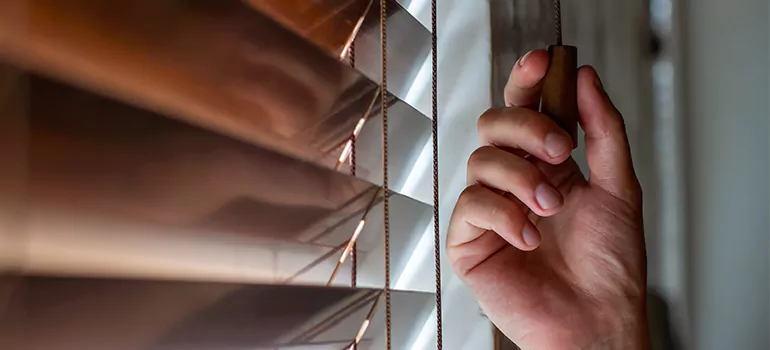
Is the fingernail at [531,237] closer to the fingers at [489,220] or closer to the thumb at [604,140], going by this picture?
the fingers at [489,220]

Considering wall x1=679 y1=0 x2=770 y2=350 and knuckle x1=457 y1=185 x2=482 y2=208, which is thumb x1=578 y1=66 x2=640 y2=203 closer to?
knuckle x1=457 y1=185 x2=482 y2=208

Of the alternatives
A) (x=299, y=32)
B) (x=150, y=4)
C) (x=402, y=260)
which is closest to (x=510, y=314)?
(x=402, y=260)

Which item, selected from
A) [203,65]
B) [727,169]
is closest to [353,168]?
[203,65]

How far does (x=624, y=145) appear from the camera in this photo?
2.27ft

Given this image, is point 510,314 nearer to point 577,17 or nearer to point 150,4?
point 577,17

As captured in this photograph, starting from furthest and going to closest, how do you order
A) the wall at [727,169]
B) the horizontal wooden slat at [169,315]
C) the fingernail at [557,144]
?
the wall at [727,169] → the fingernail at [557,144] → the horizontal wooden slat at [169,315]

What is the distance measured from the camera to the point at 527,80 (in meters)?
0.61

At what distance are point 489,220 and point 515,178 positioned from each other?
0.16 feet

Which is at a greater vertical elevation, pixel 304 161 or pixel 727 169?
pixel 727 169

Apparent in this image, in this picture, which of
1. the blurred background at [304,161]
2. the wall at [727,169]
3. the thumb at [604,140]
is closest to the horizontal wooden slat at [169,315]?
the blurred background at [304,161]

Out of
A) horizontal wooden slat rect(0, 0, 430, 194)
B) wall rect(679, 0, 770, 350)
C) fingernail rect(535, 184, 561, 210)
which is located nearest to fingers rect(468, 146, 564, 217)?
fingernail rect(535, 184, 561, 210)

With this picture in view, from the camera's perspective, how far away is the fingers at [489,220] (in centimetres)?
60

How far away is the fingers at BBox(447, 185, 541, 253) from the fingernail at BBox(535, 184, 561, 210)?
0.03 m

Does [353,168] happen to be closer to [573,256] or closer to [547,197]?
[547,197]
